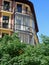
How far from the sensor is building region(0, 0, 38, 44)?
4884 cm

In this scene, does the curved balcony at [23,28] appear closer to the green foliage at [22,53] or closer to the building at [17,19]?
the building at [17,19]

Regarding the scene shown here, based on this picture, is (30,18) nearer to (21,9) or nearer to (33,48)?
(21,9)

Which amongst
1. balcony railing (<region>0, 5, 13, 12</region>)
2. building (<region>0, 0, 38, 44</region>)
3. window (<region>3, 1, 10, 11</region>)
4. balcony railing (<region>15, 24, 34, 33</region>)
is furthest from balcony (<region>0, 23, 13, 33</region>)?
window (<region>3, 1, 10, 11</region>)

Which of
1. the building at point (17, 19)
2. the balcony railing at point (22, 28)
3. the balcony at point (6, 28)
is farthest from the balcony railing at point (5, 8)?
the balcony railing at point (22, 28)

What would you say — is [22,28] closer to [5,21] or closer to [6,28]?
[6,28]

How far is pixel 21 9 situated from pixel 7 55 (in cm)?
2170

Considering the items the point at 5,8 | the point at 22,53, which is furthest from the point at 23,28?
the point at 22,53

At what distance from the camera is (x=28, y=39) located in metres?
49.1

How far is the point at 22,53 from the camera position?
29.9 meters

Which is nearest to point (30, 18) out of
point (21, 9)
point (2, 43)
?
point (21, 9)

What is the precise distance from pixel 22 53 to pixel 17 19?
19929mm

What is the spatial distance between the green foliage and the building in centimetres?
1732

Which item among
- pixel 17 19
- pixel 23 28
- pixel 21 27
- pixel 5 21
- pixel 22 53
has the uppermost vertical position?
pixel 17 19

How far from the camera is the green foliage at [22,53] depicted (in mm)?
28111
